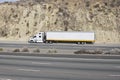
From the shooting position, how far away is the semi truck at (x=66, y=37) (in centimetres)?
5919

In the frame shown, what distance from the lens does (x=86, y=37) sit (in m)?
59.2

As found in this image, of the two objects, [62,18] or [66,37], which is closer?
[66,37]

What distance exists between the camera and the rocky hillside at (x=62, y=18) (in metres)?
69.6

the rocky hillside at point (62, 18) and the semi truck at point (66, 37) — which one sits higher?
the rocky hillside at point (62, 18)

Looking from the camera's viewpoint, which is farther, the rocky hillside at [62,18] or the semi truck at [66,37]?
the rocky hillside at [62,18]

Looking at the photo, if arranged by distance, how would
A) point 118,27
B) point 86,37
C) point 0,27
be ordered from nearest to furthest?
point 86,37 → point 118,27 → point 0,27

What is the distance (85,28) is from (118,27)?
22.7ft

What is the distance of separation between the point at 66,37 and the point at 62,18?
1171 cm

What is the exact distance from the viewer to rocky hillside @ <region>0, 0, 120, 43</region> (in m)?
69.6

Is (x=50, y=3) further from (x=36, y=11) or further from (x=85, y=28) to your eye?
(x=85, y=28)

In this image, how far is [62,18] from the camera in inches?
2800

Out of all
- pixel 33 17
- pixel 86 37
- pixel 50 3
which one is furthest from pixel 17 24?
pixel 86 37

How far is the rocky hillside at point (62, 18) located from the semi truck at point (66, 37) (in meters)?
8.14

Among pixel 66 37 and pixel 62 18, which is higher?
pixel 62 18
